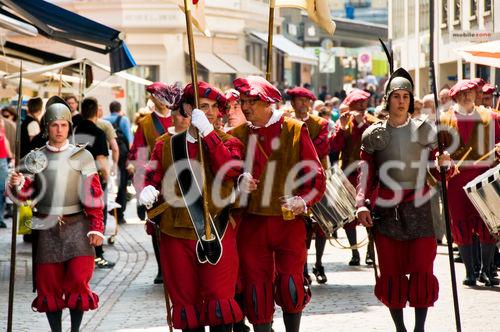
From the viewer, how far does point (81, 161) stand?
391 inches

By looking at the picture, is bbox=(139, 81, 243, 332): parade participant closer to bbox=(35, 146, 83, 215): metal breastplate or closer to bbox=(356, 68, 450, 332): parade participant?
bbox=(35, 146, 83, 215): metal breastplate

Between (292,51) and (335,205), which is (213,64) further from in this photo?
(335,205)

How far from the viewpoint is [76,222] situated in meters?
9.90

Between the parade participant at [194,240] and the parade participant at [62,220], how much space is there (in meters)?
1.17

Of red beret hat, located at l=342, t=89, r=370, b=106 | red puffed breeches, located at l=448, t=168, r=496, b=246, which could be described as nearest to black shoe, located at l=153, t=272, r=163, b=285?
red beret hat, located at l=342, t=89, r=370, b=106

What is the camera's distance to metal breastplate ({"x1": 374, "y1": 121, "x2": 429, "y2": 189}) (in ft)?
32.2

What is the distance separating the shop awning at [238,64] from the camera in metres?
47.7

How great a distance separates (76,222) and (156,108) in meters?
3.67

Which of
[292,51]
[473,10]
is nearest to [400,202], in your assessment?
[473,10]

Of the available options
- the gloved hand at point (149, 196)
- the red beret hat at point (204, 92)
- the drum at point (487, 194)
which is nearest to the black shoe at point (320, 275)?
the drum at point (487, 194)

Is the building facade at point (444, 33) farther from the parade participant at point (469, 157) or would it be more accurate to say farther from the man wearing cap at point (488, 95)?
the parade participant at point (469, 157)

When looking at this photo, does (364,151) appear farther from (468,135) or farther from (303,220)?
(468,135)

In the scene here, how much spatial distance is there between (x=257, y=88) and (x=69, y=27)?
5.72 metres

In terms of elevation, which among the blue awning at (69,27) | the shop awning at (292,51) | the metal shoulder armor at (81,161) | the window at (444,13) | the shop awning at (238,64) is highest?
the shop awning at (292,51)
